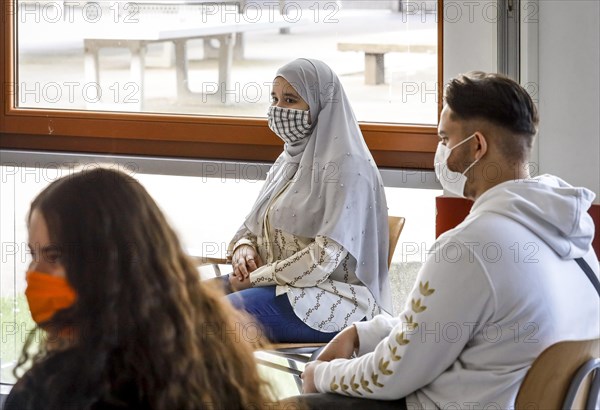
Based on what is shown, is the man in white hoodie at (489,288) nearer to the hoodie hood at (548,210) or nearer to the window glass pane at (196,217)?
the hoodie hood at (548,210)

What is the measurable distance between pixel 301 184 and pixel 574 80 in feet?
3.17

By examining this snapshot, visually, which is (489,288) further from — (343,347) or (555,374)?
(343,347)

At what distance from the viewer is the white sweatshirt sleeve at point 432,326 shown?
73.7 inches

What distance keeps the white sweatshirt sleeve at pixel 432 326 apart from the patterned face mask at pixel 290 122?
1.24 meters

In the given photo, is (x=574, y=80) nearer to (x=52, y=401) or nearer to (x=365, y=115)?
(x=365, y=115)

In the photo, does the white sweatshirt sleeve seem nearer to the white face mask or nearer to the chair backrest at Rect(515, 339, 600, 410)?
the chair backrest at Rect(515, 339, 600, 410)

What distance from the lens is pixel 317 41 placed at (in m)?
3.66

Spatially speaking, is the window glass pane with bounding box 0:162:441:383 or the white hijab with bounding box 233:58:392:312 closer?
the white hijab with bounding box 233:58:392:312

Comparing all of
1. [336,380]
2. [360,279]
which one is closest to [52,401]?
[336,380]

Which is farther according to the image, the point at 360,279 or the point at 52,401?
the point at 360,279

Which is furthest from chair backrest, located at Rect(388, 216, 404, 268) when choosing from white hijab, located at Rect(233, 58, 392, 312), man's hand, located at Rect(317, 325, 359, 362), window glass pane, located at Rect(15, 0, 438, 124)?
man's hand, located at Rect(317, 325, 359, 362)

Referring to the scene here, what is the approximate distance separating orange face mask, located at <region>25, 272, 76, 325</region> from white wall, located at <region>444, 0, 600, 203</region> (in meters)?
2.21

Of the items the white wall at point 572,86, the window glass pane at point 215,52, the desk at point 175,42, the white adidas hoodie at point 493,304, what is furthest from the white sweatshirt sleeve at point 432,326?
the desk at point 175,42

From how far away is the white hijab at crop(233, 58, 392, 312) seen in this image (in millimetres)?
3002
